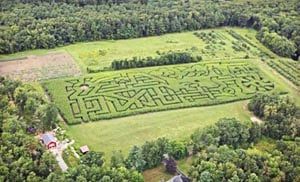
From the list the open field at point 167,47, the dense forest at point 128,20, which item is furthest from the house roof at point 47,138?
the dense forest at point 128,20

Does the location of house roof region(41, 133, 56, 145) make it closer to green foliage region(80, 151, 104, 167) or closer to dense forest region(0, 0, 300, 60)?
green foliage region(80, 151, 104, 167)

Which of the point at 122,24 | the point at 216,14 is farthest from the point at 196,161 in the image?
the point at 216,14

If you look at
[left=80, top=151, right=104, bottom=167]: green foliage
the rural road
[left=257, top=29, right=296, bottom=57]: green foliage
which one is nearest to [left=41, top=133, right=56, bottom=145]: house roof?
the rural road

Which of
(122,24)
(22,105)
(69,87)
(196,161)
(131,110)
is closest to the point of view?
(196,161)

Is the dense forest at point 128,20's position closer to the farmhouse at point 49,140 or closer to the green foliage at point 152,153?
the farmhouse at point 49,140

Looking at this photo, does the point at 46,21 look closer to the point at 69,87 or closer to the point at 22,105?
the point at 69,87

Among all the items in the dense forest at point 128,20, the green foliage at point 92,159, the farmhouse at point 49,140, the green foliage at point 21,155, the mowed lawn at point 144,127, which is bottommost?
the mowed lawn at point 144,127
